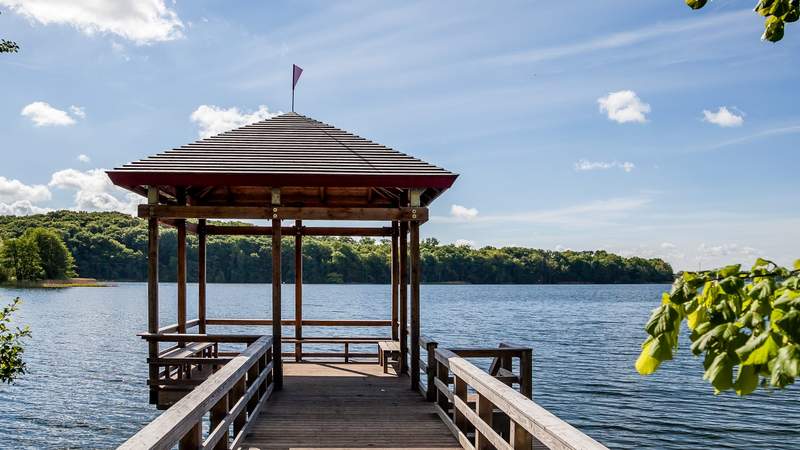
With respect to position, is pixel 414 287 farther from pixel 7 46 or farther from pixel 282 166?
pixel 7 46

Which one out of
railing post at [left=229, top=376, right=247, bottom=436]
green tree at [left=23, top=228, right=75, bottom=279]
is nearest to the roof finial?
railing post at [left=229, top=376, right=247, bottom=436]

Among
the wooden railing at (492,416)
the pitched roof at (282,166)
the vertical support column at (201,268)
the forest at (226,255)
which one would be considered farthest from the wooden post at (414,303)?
the forest at (226,255)

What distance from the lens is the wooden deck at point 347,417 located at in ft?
21.7

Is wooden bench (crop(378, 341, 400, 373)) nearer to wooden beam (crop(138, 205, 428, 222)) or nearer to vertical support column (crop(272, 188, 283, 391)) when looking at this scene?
vertical support column (crop(272, 188, 283, 391))

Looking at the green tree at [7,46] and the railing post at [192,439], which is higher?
the green tree at [7,46]

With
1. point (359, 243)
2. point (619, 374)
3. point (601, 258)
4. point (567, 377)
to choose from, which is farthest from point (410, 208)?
point (601, 258)

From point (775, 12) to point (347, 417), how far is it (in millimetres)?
5921

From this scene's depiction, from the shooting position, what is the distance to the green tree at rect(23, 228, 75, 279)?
84.1 metres

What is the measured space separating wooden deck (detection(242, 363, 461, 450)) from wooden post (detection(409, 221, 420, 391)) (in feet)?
0.78

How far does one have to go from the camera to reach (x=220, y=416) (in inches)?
223

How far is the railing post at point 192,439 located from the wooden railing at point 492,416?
6.44 ft

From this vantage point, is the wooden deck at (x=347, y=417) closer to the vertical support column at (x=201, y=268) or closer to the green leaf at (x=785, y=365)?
the vertical support column at (x=201, y=268)

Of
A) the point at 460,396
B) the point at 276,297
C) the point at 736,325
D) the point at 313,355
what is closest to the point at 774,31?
the point at 736,325

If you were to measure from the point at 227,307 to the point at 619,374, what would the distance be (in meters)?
42.8
